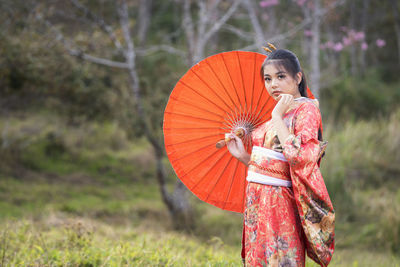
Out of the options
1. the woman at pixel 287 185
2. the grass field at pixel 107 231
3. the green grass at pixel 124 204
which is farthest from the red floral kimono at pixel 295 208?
the green grass at pixel 124 204

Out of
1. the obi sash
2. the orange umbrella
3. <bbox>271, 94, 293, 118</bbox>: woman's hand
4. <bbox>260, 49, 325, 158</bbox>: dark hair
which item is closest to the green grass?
the orange umbrella

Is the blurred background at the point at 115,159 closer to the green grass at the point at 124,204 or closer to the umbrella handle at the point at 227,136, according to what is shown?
the green grass at the point at 124,204

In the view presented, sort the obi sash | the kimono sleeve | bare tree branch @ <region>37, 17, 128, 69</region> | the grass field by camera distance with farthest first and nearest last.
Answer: bare tree branch @ <region>37, 17, 128, 69</region>
the grass field
the obi sash
the kimono sleeve

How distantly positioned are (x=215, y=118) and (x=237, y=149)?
0.81 feet

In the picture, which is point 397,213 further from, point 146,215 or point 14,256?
point 14,256

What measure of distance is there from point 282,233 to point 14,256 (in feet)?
7.60

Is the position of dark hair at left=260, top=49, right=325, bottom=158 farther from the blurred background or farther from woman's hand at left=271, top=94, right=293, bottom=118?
the blurred background

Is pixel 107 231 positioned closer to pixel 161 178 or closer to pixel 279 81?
pixel 161 178

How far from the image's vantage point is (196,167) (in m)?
2.44

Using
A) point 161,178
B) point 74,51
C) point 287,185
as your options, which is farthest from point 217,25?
point 287,185

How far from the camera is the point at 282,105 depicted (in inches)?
79.2

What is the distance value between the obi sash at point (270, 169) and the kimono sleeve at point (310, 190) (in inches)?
3.5

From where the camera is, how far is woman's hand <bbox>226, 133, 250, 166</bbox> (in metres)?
2.27

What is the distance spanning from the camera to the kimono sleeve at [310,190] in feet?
6.29
